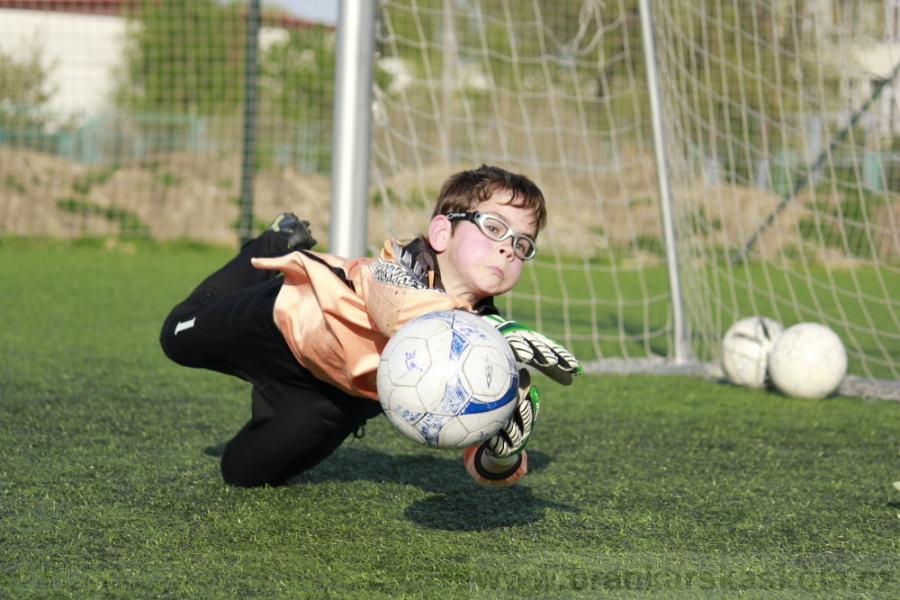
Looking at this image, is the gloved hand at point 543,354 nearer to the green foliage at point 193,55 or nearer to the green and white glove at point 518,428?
the green and white glove at point 518,428

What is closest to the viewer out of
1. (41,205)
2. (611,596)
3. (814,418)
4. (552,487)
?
(611,596)

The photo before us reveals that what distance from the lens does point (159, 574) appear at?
83.9 inches

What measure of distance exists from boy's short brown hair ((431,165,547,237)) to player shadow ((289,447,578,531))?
0.82m

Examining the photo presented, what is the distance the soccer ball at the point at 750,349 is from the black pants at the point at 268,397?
263cm

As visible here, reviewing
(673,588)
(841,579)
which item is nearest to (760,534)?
(841,579)

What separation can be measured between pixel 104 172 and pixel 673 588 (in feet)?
39.5

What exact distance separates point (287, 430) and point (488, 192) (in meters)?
0.93

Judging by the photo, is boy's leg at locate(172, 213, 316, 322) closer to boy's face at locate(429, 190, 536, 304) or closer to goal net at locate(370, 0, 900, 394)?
boy's face at locate(429, 190, 536, 304)

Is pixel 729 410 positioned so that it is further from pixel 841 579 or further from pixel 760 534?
pixel 841 579

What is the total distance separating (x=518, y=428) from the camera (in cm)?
242

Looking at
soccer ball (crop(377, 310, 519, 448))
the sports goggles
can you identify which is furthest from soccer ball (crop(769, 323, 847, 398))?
soccer ball (crop(377, 310, 519, 448))

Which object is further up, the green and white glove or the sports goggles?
the sports goggles

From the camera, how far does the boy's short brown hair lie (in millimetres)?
2857

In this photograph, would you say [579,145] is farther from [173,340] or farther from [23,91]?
[23,91]
